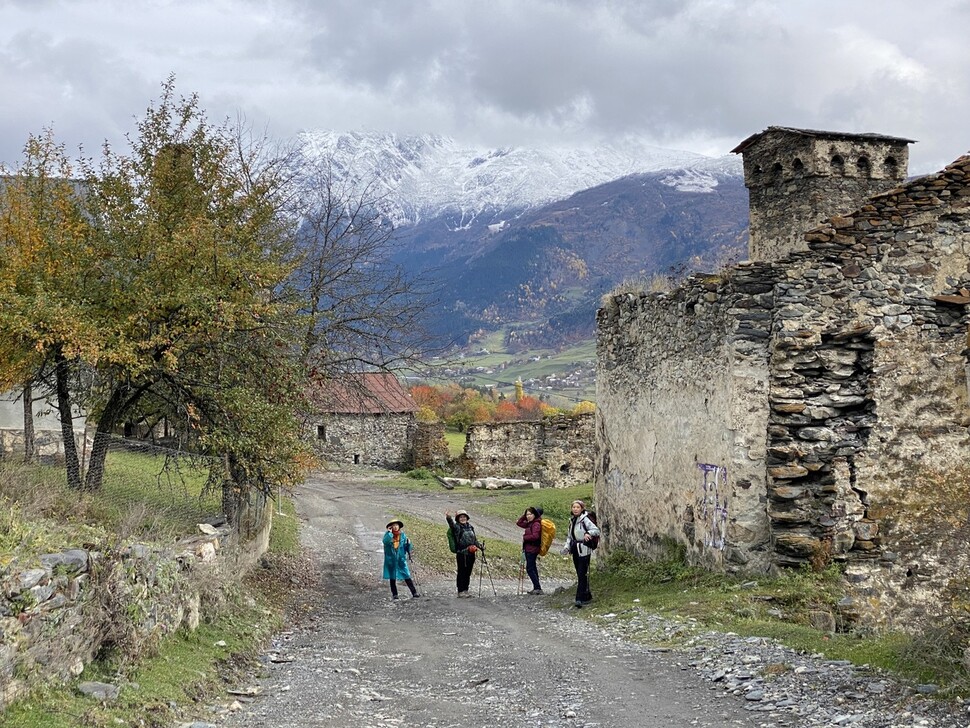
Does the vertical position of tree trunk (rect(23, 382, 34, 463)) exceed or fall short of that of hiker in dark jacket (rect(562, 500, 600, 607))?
it exceeds it

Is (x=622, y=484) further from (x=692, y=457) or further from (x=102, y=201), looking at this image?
(x=102, y=201)

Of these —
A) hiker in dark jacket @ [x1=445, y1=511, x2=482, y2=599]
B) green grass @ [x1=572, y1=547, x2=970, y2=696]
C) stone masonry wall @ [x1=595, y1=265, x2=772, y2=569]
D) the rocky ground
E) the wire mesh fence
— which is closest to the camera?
green grass @ [x1=572, y1=547, x2=970, y2=696]

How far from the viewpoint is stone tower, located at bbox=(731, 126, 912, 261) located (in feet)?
72.9

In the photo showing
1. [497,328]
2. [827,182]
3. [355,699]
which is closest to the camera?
[355,699]

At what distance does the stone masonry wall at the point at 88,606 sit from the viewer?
21.2ft

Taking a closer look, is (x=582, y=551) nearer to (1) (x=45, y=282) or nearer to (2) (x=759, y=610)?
(2) (x=759, y=610)

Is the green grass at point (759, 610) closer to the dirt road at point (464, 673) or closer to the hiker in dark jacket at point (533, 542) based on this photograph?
the dirt road at point (464, 673)

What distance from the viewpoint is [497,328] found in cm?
16912

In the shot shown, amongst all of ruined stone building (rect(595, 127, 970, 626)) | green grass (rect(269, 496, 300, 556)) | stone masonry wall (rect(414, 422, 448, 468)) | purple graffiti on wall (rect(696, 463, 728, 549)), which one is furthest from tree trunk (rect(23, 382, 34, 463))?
stone masonry wall (rect(414, 422, 448, 468))

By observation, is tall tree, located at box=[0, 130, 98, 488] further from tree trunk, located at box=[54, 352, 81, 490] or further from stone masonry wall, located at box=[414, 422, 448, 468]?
stone masonry wall, located at box=[414, 422, 448, 468]

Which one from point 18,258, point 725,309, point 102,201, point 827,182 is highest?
point 827,182

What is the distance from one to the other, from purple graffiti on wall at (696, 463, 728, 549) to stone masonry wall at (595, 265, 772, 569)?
0.01 metres

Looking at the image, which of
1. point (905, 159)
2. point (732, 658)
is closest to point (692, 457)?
point (732, 658)

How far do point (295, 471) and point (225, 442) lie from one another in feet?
5.88
